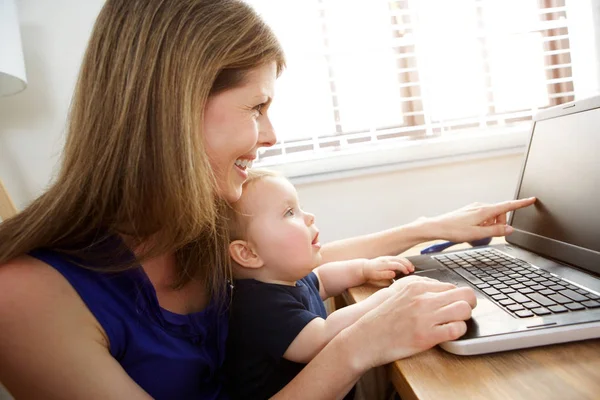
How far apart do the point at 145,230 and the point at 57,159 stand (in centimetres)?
89

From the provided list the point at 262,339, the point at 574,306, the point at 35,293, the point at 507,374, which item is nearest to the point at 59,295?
the point at 35,293

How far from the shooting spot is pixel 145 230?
2.22 ft

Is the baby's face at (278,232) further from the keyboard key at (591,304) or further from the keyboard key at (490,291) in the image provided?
the keyboard key at (591,304)

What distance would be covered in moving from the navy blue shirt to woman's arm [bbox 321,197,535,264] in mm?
375

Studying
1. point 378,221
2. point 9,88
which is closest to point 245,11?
point 9,88

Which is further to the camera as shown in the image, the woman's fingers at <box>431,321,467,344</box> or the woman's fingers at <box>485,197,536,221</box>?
the woman's fingers at <box>485,197,536,221</box>

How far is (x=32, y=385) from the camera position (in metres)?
0.54

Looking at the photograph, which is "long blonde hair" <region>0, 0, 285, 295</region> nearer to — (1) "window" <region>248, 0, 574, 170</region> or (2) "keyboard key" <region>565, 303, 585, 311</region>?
(2) "keyboard key" <region>565, 303, 585, 311</region>

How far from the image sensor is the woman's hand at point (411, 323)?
1.79 feet

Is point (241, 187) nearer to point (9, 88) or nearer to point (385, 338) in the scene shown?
point (385, 338)

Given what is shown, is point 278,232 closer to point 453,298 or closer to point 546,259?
point 453,298

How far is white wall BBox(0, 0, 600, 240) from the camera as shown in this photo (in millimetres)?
1414

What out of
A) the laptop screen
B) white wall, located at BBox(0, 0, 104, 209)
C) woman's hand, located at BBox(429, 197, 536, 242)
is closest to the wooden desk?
the laptop screen

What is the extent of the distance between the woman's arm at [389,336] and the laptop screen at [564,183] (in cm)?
31
